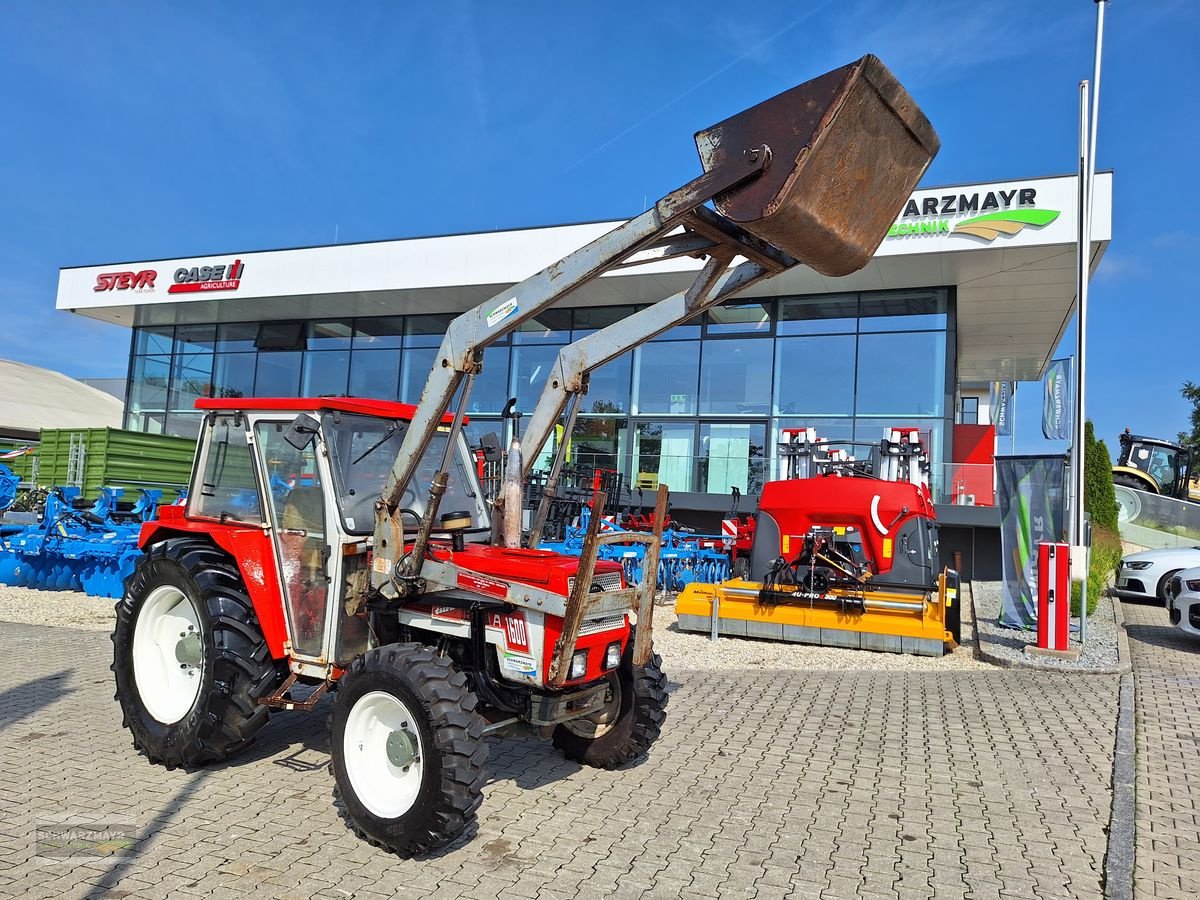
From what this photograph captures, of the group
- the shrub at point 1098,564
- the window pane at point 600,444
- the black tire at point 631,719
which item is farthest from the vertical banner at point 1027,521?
the window pane at point 600,444

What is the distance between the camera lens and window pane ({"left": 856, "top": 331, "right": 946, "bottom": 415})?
1811 cm

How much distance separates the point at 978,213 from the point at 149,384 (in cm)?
2435

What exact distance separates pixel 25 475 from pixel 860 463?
74.2ft

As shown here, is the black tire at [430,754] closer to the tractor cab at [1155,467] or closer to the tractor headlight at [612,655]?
the tractor headlight at [612,655]

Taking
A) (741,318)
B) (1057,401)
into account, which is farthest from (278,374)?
(1057,401)

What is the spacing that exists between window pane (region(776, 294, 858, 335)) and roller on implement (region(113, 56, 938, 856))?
1515 cm

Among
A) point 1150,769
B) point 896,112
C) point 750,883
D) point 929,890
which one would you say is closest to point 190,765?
point 750,883

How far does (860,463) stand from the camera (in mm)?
14148

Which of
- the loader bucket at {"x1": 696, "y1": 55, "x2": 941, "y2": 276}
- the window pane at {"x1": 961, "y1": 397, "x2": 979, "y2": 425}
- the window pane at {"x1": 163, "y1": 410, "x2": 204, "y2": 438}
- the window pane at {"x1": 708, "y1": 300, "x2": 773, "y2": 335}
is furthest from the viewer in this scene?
the window pane at {"x1": 961, "y1": 397, "x2": 979, "y2": 425}

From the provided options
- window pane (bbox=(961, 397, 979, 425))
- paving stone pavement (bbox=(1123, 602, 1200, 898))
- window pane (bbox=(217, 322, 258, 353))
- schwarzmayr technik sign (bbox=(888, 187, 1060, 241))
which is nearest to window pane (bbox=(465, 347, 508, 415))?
window pane (bbox=(217, 322, 258, 353))

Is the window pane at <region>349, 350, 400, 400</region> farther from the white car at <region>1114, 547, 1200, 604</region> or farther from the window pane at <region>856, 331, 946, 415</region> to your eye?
the white car at <region>1114, 547, 1200, 604</region>

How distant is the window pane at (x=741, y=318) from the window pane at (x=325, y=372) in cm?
1087

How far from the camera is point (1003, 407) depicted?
21.5 metres

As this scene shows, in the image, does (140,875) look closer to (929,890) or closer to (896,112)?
(929,890)
